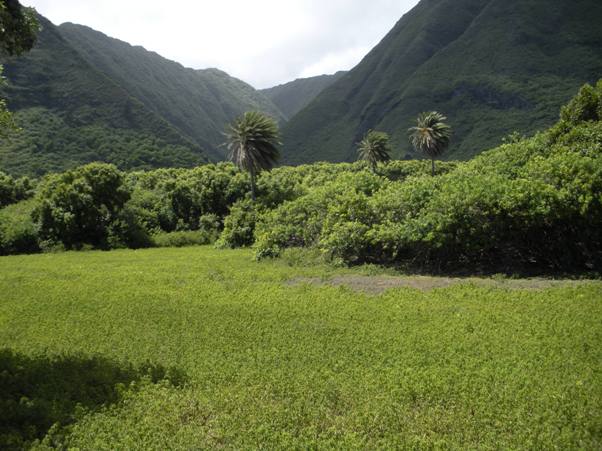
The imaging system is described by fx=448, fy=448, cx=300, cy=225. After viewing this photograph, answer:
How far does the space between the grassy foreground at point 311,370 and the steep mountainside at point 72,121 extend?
257 feet

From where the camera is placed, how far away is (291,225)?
32.5 m

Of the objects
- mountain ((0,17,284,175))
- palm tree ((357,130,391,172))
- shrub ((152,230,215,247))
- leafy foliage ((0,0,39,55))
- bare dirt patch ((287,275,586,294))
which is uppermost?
mountain ((0,17,284,175))

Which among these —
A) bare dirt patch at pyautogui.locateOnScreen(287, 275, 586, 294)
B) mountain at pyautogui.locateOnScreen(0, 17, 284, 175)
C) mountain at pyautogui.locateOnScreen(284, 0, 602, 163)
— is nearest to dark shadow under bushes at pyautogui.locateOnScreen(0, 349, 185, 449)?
bare dirt patch at pyautogui.locateOnScreen(287, 275, 586, 294)

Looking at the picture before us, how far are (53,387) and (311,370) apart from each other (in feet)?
19.9

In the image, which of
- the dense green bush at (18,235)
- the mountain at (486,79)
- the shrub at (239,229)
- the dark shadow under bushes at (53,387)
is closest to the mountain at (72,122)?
the dense green bush at (18,235)

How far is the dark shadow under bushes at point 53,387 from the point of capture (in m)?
8.91

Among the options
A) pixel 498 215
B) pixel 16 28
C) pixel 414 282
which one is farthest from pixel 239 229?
pixel 16 28

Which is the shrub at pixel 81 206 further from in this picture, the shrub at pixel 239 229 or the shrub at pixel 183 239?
the shrub at pixel 239 229

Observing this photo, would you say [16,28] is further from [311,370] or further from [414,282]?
[414,282]

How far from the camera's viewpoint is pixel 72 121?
333 ft

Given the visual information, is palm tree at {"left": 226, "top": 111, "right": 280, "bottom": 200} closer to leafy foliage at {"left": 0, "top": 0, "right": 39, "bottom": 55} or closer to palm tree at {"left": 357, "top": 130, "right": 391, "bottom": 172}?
leafy foliage at {"left": 0, "top": 0, "right": 39, "bottom": 55}

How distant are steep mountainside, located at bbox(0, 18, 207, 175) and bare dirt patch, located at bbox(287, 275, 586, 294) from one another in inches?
3036

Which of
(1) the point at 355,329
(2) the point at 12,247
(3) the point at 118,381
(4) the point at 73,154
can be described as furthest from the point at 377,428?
(4) the point at 73,154

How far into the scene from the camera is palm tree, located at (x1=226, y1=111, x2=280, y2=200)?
145 ft
